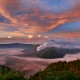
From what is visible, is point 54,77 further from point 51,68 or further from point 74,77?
point 51,68

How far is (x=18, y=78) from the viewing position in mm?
13750

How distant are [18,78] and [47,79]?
1.95 m

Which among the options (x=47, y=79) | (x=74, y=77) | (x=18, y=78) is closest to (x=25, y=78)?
(x=18, y=78)

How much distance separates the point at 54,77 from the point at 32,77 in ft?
4.72

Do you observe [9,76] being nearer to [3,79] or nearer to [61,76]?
[3,79]

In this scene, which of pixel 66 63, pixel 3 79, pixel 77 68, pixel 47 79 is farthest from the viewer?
pixel 66 63

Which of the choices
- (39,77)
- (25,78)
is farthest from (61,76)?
(25,78)

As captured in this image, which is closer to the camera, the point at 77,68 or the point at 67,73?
the point at 67,73

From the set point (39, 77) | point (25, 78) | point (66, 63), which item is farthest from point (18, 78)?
point (66, 63)

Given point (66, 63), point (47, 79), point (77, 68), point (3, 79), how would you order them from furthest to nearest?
point (66, 63)
point (77, 68)
point (3, 79)
point (47, 79)

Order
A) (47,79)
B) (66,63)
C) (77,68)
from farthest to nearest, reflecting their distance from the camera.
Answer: (66,63), (77,68), (47,79)

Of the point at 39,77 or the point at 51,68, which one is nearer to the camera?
the point at 39,77

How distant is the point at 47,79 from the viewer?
12477 millimetres

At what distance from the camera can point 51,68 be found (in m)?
15.5
